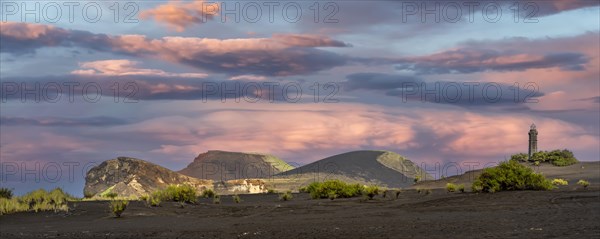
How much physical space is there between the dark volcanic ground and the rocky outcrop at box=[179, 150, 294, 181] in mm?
69776

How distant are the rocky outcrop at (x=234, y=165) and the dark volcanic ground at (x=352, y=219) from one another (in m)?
69.8

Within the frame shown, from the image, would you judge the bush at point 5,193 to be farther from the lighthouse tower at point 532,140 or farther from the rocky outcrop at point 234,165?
the rocky outcrop at point 234,165

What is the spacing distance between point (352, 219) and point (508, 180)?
12.8 metres

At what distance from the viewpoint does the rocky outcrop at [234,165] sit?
101m

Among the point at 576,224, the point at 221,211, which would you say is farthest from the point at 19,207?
the point at 576,224

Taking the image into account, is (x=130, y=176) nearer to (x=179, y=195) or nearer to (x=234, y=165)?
(x=179, y=195)

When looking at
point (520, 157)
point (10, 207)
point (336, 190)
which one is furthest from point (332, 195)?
point (520, 157)

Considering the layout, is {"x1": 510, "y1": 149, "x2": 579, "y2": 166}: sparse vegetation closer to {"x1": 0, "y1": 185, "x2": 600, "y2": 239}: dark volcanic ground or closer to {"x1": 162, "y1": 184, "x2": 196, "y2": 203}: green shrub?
{"x1": 0, "y1": 185, "x2": 600, "y2": 239}: dark volcanic ground

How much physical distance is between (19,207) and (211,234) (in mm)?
12874

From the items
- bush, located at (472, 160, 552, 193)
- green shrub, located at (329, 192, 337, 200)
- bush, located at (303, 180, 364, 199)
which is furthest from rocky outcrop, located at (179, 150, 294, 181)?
bush, located at (472, 160, 552, 193)

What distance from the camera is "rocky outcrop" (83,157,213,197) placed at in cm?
6606

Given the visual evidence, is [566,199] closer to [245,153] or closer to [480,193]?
[480,193]

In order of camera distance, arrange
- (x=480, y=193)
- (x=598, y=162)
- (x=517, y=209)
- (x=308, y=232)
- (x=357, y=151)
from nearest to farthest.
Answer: (x=308, y=232)
(x=517, y=209)
(x=480, y=193)
(x=598, y=162)
(x=357, y=151)

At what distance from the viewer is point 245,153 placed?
4341 inches
